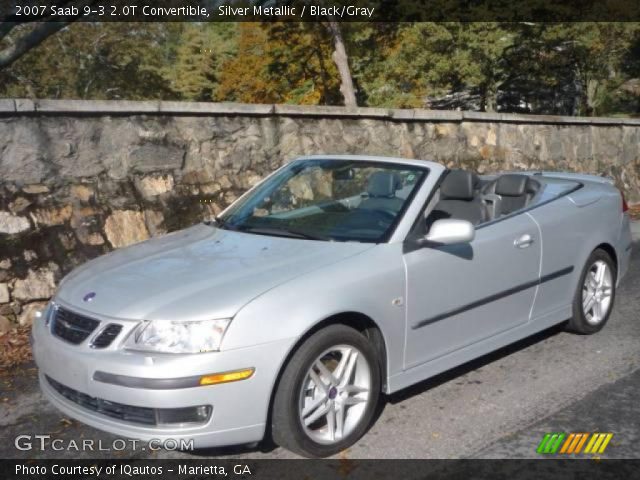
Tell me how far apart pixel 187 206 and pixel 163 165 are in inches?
18.6

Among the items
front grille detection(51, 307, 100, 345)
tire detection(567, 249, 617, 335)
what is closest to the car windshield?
front grille detection(51, 307, 100, 345)

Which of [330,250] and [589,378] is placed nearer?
[330,250]

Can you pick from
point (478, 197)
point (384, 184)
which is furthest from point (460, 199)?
point (384, 184)

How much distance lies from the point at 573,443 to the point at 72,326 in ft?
8.68

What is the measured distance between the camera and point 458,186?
5145mm

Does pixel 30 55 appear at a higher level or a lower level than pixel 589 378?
higher

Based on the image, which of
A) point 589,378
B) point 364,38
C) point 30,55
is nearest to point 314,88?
point 364,38

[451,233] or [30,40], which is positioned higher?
[30,40]

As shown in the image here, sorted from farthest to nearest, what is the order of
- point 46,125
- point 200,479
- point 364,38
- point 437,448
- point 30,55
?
point 30,55, point 364,38, point 46,125, point 437,448, point 200,479

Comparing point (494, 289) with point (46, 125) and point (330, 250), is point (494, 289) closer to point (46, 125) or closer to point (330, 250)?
point (330, 250)

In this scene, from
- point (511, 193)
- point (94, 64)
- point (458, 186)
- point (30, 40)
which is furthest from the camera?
point (94, 64)

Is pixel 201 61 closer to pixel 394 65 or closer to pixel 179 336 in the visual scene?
pixel 394 65

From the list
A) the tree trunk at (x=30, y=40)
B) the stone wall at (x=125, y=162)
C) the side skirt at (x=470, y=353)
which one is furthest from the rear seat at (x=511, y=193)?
the tree trunk at (x=30, y=40)

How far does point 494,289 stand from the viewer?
4637mm
